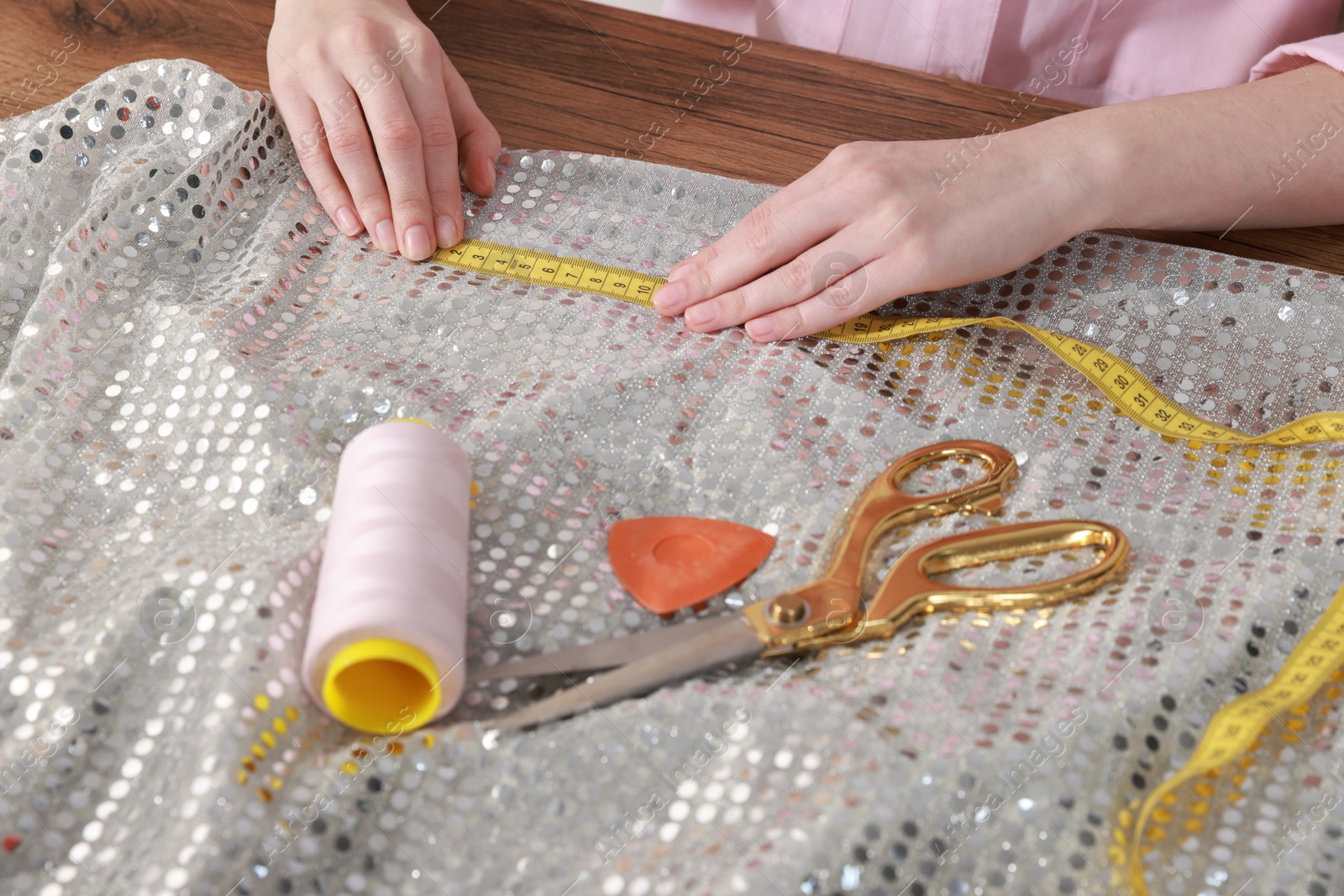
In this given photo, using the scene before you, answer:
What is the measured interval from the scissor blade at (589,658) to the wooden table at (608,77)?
68cm

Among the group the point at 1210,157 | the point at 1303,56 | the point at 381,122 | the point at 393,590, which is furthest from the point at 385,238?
the point at 1303,56

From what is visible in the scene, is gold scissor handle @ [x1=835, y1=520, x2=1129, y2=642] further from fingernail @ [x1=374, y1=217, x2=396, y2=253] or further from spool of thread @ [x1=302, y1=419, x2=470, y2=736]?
fingernail @ [x1=374, y1=217, x2=396, y2=253]

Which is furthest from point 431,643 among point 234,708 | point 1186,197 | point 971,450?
point 1186,197

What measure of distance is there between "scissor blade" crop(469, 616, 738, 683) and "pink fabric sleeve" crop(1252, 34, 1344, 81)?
39.6 inches

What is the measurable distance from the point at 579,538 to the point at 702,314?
0.29 meters

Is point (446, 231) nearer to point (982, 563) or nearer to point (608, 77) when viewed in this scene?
point (608, 77)

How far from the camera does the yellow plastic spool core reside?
666 mm

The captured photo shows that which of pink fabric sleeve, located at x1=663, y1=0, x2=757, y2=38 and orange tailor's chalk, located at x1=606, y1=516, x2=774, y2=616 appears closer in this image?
orange tailor's chalk, located at x1=606, y1=516, x2=774, y2=616

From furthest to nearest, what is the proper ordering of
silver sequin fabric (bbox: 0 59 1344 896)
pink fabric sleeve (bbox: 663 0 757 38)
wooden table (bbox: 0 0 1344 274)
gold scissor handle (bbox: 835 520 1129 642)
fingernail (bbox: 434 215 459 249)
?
pink fabric sleeve (bbox: 663 0 757 38) → wooden table (bbox: 0 0 1344 274) → fingernail (bbox: 434 215 459 249) → gold scissor handle (bbox: 835 520 1129 642) → silver sequin fabric (bbox: 0 59 1344 896)

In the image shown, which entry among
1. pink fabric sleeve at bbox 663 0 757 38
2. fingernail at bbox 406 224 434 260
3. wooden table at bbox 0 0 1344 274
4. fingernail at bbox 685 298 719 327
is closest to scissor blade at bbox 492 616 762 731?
fingernail at bbox 685 298 719 327

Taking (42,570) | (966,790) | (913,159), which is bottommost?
(42,570)

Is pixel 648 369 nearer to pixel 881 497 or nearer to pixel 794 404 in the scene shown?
pixel 794 404

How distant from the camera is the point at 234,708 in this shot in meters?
0.65

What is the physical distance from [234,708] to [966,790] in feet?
1.48
